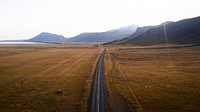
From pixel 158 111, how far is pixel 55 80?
84.4 ft

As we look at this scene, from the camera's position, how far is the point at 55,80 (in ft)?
144

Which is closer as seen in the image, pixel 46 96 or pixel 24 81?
pixel 46 96

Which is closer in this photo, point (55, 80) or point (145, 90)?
point (145, 90)

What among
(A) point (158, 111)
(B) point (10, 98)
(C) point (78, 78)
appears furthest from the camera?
(C) point (78, 78)

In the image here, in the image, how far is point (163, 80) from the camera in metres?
43.5

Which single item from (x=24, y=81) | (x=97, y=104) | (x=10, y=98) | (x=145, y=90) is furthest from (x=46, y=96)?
(x=145, y=90)

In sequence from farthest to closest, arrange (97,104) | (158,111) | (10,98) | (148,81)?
(148,81) < (10,98) < (97,104) < (158,111)

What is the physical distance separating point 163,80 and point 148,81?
358 centimetres

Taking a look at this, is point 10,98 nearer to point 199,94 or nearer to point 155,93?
point 155,93

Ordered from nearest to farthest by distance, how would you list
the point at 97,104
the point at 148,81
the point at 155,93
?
1. the point at 97,104
2. the point at 155,93
3. the point at 148,81

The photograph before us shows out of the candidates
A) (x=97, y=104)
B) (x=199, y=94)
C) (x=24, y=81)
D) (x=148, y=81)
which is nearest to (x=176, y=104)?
(x=199, y=94)

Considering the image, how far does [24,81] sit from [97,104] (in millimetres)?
22391

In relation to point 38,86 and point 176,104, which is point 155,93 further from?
point 38,86

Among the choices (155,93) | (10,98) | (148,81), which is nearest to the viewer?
(10,98)
